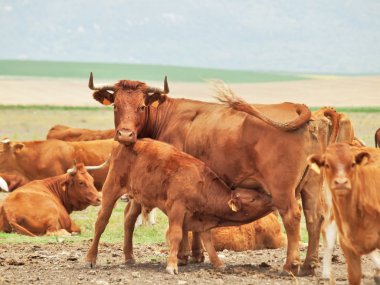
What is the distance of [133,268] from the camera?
545 inches

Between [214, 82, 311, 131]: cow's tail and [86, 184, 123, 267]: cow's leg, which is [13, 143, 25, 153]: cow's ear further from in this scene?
[214, 82, 311, 131]: cow's tail

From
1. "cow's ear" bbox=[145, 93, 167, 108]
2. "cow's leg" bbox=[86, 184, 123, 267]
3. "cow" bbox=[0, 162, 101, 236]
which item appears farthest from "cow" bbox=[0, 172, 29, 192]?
"cow's leg" bbox=[86, 184, 123, 267]

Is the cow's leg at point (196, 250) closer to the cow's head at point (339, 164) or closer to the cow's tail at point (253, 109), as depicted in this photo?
the cow's tail at point (253, 109)

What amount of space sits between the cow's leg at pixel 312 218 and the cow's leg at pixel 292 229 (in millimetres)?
241

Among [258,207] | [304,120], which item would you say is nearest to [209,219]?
[258,207]

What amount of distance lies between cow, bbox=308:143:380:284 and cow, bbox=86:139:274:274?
179cm

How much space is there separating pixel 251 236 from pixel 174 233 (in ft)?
10.6

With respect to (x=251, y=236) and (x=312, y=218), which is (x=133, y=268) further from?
(x=251, y=236)

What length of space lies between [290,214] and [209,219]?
0.98m

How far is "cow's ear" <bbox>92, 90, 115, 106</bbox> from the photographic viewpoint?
14.9m

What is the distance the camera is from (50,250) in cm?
1599

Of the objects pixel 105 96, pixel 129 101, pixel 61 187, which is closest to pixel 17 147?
pixel 61 187

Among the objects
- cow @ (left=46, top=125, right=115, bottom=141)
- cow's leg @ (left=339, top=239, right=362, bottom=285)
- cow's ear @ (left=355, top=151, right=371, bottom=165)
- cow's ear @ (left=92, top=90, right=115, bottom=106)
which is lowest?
cow @ (left=46, top=125, right=115, bottom=141)

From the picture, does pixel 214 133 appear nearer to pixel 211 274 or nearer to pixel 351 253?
pixel 211 274
